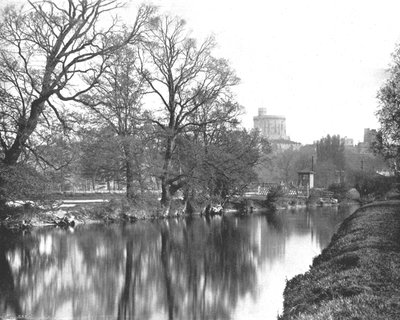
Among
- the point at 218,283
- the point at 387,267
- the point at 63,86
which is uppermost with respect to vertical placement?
the point at 63,86

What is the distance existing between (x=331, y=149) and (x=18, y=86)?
87.5 metres

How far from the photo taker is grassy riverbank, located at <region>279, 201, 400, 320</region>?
7.33 meters

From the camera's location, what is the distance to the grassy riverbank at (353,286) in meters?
7.33

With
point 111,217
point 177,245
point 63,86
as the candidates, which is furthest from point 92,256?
point 111,217

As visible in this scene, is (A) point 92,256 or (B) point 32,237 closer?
(A) point 92,256

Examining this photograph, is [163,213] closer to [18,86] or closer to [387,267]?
[18,86]

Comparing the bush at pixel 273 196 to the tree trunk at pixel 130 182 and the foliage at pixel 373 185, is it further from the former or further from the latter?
the tree trunk at pixel 130 182

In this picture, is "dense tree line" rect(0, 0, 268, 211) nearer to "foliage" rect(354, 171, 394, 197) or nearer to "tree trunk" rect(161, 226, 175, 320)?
"tree trunk" rect(161, 226, 175, 320)

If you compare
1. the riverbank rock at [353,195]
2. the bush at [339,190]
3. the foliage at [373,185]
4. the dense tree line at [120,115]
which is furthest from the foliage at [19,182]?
the foliage at [373,185]

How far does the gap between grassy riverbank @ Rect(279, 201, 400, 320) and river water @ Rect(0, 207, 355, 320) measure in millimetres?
1202

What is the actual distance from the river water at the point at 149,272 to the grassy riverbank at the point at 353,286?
1.20 metres

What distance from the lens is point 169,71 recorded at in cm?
3691

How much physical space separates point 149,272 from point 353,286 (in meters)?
8.11

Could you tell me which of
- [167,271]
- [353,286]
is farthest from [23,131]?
[353,286]
